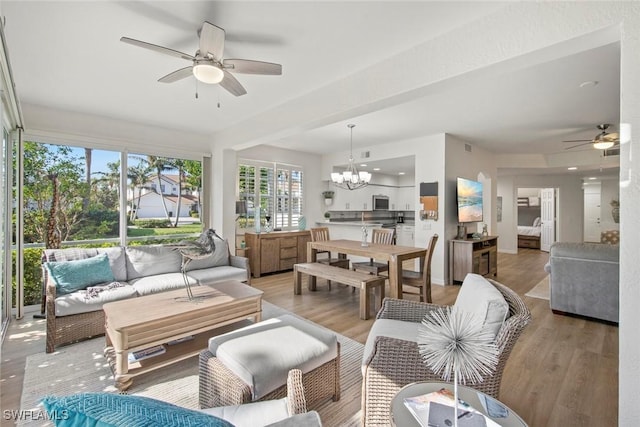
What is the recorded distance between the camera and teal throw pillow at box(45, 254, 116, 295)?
310 centimetres

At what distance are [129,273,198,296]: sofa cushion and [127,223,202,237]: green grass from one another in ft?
4.17

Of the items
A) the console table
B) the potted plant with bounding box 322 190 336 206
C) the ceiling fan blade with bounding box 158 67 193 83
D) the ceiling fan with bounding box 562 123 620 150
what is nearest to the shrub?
the ceiling fan blade with bounding box 158 67 193 83

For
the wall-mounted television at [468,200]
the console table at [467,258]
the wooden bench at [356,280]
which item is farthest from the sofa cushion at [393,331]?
the wall-mounted television at [468,200]

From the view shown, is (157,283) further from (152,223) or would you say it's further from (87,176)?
(87,176)

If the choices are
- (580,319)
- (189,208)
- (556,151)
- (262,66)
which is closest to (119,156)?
(189,208)

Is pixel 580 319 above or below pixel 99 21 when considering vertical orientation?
below

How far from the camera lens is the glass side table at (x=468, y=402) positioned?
44.1 inches

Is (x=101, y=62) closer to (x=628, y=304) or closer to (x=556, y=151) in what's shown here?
(x=628, y=304)

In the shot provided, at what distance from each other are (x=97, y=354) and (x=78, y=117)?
326 centimetres

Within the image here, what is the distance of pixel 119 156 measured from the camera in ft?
15.0

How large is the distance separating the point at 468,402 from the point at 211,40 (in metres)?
2.59

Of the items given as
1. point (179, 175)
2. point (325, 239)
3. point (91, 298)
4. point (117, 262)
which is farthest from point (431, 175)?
point (91, 298)

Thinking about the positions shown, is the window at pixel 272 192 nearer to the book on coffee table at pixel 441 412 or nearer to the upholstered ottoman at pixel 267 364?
the upholstered ottoman at pixel 267 364

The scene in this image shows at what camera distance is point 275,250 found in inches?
236
